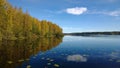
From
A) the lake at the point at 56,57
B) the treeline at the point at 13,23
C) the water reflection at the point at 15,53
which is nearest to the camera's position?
the lake at the point at 56,57

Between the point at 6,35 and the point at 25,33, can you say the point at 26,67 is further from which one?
the point at 25,33

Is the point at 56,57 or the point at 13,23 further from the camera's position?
the point at 13,23

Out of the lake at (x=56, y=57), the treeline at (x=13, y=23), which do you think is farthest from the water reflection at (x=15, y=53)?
the treeline at (x=13, y=23)

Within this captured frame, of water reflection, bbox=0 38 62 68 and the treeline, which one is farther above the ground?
the treeline

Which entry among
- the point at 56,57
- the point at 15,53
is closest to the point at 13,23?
the point at 15,53

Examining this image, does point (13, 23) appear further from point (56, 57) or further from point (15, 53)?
point (56, 57)

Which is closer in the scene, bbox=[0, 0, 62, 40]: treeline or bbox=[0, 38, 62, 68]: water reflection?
bbox=[0, 38, 62, 68]: water reflection

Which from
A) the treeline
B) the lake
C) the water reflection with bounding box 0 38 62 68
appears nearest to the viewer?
the lake

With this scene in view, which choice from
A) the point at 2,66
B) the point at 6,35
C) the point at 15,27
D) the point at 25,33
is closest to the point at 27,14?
the point at 25,33

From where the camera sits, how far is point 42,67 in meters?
25.6

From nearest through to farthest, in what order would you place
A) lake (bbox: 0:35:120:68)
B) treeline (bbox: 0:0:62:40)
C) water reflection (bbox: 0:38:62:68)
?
lake (bbox: 0:35:120:68) → water reflection (bbox: 0:38:62:68) → treeline (bbox: 0:0:62:40)

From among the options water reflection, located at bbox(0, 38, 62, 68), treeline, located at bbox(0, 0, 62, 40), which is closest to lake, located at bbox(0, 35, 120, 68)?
water reflection, located at bbox(0, 38, 62, 68)

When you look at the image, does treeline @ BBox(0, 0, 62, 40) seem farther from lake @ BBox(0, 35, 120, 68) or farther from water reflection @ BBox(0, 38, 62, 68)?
lake @ BBox(0, 35, 120, 68)

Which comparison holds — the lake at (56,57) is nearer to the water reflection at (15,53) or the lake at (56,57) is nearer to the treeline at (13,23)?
the water reflection at (15,53)
